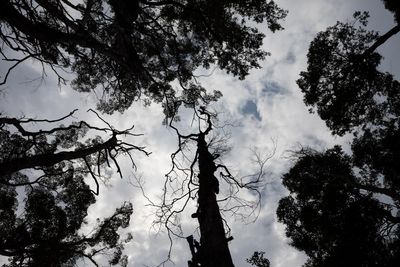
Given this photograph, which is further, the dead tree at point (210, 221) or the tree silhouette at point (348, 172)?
the tree silhouette at point (348, 172)

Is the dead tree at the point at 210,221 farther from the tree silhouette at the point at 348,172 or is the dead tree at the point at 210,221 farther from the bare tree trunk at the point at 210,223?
the tree silhouette at the point at 348,172

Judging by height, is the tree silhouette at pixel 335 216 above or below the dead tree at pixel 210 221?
above

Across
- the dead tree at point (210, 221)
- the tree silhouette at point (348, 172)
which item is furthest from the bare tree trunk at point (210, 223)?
the tree silhouette at point (348, 172)

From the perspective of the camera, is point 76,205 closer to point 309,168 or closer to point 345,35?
point 309,168

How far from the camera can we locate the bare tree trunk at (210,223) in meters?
4.14

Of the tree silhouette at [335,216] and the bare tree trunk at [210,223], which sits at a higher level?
the tree silhouette at [335,216]

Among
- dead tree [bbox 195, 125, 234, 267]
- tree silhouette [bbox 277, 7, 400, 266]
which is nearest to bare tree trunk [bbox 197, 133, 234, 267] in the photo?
dead tree [bbox 195, 125, 234, 267]

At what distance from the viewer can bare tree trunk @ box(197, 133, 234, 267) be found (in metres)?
4.14

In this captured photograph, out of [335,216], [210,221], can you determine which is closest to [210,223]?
[210,221]

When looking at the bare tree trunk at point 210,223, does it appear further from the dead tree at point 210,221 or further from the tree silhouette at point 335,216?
the tree silhouette at point 335,216

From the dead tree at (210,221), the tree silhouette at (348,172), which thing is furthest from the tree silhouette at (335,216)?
the dead tree at (210,221)

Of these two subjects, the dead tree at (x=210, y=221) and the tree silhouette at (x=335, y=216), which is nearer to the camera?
the dead tree at (x=210, y=221)

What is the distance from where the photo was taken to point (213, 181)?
522 centimetres

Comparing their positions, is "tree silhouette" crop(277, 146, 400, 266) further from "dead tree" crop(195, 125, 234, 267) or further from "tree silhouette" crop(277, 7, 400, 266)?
"dead tree" crop(195, 125, 234, 267)
